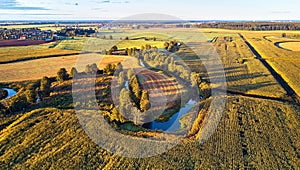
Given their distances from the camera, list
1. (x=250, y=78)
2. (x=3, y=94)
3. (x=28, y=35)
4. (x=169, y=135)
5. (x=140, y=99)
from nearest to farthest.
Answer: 1. (x=169, y=135)
2. (x=140, y=99)
3. (x=3, y=94)
4. (x=250, y=78)
5. (x=28, y=35)

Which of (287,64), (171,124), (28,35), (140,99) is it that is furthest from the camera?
(28,35)

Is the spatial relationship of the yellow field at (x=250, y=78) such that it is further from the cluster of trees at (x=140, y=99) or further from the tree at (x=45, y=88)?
the tree at (x=45, y=88)

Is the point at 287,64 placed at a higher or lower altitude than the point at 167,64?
higher

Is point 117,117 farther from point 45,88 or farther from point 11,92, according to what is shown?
point 11,92

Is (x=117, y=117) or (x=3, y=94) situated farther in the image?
(x=3, y=94)

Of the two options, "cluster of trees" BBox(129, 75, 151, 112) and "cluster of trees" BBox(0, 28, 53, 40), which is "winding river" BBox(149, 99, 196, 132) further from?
"cluster of trees" BBox(0, 28, 53, 40)

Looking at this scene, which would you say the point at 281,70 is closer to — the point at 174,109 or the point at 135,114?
the point at 174,109

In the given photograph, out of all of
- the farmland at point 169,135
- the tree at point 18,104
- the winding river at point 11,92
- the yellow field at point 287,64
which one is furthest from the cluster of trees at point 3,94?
the yellow field at point 287,64

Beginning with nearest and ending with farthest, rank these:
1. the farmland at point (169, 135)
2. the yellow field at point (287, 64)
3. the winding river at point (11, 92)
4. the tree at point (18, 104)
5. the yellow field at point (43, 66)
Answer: the farmland at point (169, 135) → the tree at point (18, 104) → the winding river at point (11, 92) → the yellow field at point (287, 64) → the yellow field at point (43, 66)

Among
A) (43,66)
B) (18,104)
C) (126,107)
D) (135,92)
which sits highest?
(43,66)

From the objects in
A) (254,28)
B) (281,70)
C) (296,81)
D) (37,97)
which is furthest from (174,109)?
(254,28)

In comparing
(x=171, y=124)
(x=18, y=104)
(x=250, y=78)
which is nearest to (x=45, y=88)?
(x=18, y=104)
